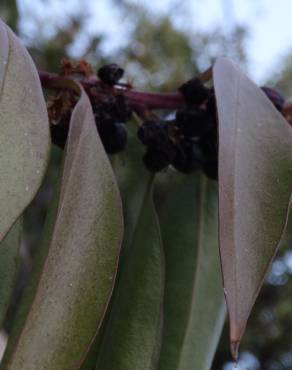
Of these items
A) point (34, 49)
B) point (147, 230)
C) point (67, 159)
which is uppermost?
point (67, 159)

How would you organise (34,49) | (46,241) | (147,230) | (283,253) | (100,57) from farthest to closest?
(283,253)
(100,57)
(34,49)
(147,230)
(46,241)

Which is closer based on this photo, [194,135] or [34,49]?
[194,135]

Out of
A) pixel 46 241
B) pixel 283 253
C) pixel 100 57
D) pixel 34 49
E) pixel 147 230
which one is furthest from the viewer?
pixel 283 253

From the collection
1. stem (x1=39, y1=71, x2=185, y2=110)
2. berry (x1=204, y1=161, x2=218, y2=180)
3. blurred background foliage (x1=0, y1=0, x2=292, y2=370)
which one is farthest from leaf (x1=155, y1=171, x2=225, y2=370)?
blurred background foliage (x1=0, y1=0, x2=292, y2=370)

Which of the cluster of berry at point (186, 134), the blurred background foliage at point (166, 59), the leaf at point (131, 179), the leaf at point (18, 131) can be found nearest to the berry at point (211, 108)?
the cluster of berry at point (186, 134)

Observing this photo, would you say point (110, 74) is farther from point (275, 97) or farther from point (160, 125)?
point (275, 97)

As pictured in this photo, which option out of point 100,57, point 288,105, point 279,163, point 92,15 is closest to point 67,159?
point 279,163

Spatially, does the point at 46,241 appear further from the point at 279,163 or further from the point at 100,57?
the point at 100,57
